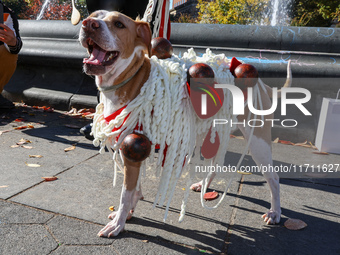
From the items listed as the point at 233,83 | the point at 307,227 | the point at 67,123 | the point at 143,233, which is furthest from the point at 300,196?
the point at 67,123

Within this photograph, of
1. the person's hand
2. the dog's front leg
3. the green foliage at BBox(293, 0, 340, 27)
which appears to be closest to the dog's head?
the dog's front leg

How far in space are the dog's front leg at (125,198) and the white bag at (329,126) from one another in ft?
10.2

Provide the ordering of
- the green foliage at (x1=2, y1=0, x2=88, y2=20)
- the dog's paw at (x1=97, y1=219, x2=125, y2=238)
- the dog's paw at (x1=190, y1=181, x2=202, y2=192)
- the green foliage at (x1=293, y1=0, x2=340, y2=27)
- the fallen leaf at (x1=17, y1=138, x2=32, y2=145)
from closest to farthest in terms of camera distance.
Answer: the dog's paw at (x1=97, y1=219, x2=125, y2=238) → the dog's paw at (x1=190, y1=181, x2=202, y2=192) → the fallen leaf at (x1=17, y1=138, x2=32, y2=145) → the green foliage at (x1=293, y1=0, x2=340, y2=27) → the green foliage at (x1=2, y1=0, x2=88, y2=20)

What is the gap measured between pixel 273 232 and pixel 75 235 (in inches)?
57.5

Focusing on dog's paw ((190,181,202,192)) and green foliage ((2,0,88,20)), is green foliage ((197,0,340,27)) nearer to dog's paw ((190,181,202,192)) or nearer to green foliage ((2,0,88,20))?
green foliage ((2,0,88,20))

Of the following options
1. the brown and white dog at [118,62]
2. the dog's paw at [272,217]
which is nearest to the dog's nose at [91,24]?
the brown and white dog at [118,62]

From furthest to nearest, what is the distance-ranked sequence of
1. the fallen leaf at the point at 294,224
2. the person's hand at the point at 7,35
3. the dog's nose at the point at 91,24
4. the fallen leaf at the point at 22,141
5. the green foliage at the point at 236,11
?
1. the green foliage at the point at 236,11
2. the person's hand at the point at 7,35
3. the fallen leaf at the point at 22,141
4. the fallen leaf at the point at 294,224
5. the dog's nose at the point at 91,24

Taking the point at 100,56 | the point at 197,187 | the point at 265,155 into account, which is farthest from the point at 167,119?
the point at 197,187

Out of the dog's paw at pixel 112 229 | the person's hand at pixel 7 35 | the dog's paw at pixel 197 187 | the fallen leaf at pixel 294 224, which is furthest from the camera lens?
the person's hand at pixel 7 35

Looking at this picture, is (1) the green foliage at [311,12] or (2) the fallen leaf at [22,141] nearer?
(2) the fallen leaf at [22,141]

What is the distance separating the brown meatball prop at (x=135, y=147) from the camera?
1989 millimetres

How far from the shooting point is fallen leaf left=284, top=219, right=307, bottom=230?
95.0 inches

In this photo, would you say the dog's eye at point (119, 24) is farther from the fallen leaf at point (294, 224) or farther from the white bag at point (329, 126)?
the white bag at point (329, 126)

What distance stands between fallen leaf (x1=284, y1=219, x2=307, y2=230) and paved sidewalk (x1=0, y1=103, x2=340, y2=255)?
45 millimetres
